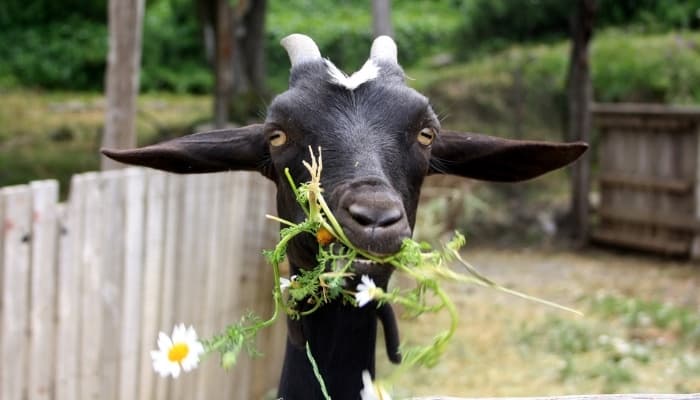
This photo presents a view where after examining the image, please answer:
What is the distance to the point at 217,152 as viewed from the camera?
3598mm

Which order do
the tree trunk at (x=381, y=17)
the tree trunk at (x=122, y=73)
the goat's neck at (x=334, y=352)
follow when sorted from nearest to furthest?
1. the goat's neck at (x=334, y=352)
2. the tree trunk at (x=122, y=73)
3. the tree trunk at (x=381, y=17)

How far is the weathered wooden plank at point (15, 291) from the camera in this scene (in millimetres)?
4805

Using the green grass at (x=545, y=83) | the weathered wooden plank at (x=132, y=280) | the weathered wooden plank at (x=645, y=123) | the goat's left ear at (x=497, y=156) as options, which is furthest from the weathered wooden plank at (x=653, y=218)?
the goat's left ear at (x=497, y=156)

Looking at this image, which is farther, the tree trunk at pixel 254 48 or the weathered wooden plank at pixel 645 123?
the tree trunk at pixel 254 48

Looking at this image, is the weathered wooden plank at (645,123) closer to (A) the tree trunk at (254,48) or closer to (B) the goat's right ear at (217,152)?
(A) the tree trunk at (254,48)

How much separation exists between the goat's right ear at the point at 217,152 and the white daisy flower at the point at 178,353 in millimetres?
1383

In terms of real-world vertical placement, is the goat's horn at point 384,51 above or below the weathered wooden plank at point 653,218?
above

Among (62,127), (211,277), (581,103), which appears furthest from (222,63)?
(211,277)

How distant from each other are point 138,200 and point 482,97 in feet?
38.5

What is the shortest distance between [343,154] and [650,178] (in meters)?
11.7

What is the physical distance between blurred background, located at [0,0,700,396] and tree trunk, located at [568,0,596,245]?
31 mm

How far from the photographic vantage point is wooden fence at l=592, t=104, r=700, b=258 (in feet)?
44.0

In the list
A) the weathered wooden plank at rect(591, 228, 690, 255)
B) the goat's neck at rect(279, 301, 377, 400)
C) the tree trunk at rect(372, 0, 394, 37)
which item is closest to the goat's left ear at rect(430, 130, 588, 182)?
the goat's neck at rect(279, 301, 377, 400)

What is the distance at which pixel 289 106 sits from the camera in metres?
3.31
